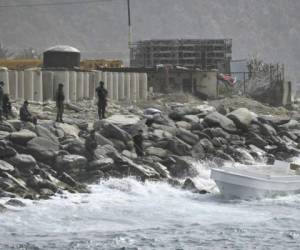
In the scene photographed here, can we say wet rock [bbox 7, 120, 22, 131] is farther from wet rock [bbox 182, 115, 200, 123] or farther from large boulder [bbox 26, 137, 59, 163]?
wet rock [bbox 182, 115, 200, 123]

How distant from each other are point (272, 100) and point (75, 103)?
2049 centimetres

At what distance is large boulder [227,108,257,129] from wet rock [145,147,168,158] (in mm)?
7980

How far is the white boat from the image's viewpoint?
26.1 meters

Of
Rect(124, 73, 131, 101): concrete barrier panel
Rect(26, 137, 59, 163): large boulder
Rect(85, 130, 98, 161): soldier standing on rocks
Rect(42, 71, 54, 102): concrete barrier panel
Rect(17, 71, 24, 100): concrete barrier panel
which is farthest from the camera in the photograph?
Rect(124, 73, 131, 101): concrete barrier panel

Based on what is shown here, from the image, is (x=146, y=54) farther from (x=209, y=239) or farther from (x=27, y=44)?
(x=27, y=44)

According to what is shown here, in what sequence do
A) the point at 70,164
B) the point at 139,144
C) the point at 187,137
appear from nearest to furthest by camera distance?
1. the point at 70,164
2. the point at 139,144
3. the point at 187,137

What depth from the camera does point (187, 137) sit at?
33.1m

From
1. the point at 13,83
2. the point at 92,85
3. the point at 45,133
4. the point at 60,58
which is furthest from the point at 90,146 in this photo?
the point at 60,58

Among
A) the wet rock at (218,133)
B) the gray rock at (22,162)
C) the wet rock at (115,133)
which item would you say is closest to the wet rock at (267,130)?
the wet rock at (218,133)

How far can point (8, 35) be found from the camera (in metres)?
176

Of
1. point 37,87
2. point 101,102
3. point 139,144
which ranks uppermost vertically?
point 37,87

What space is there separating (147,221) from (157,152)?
8597 mm

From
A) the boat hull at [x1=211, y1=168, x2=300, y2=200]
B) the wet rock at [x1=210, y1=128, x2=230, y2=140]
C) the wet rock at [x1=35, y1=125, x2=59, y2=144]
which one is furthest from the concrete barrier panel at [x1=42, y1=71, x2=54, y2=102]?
the boat hull at [x1=211, y1=168, x2=300, y2=200]

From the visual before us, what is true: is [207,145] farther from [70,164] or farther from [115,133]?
[70,164]
